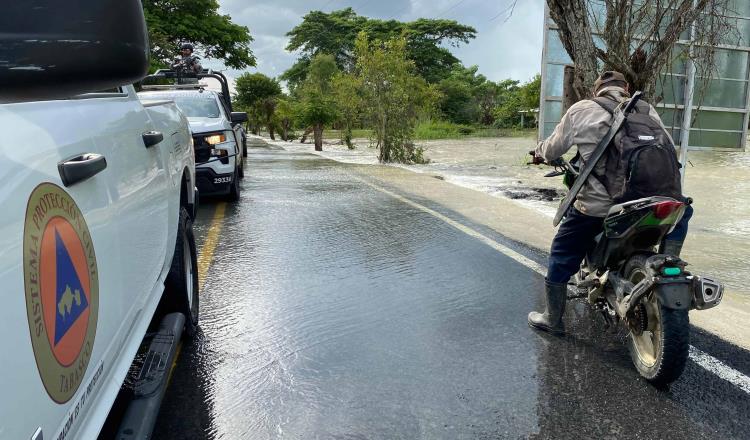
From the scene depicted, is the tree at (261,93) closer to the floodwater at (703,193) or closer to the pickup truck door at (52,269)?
the floodwater at (703,193)

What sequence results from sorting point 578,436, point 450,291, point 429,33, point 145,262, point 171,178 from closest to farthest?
1. point 145,262
2. point 578,436
3. point 171,178
4. point 450,291
5. point 429,33

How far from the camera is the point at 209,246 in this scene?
6914 mm

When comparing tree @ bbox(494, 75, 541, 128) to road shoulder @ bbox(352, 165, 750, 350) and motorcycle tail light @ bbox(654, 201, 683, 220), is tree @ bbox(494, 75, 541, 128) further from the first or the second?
motorcycle tail light @ bbox(654, 201, 683, 220)

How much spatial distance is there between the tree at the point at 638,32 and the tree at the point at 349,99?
11.0 m

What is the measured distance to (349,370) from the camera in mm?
3656

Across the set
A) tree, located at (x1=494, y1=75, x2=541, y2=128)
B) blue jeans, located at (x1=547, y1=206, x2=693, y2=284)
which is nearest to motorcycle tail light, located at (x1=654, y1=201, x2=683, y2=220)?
blue jeans, located at (x1=547, y1=206, x2=693, y2=284)

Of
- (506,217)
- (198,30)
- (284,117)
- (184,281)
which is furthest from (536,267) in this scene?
(284,117)

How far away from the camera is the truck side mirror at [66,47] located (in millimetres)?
1220

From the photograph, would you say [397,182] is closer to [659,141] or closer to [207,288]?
[207,288]

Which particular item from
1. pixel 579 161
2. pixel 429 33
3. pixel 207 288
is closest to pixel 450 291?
pixel 579 161

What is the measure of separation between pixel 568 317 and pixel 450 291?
96cm

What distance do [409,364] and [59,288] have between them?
95.8 inches

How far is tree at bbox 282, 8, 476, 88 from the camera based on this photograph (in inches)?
2395

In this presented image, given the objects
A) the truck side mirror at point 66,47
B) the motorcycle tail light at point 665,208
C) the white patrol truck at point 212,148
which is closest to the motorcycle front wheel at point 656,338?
the motorcycle tail light at point 665,208
